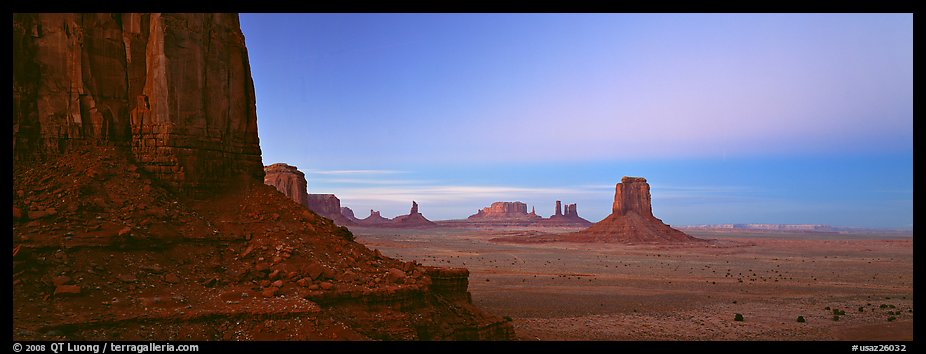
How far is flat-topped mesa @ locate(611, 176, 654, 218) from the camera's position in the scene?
119375mm

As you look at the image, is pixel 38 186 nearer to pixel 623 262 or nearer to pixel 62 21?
pixel 62 21

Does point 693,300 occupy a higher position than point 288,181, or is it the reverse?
point 288,181

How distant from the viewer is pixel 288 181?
4360 inches

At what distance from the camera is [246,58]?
18469 millimetres

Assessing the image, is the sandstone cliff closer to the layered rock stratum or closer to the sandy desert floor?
the sandy desert floor

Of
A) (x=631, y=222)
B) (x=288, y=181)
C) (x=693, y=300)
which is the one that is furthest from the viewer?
(x=631, y=222)

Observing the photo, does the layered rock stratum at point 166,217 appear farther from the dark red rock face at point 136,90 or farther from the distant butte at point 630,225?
the distant butte at point 630,225

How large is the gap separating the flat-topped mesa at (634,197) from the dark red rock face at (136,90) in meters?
111

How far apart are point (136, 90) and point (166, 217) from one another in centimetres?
435

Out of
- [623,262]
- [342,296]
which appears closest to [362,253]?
[342,296]

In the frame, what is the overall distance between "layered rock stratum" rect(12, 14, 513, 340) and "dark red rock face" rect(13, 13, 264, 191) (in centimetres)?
4

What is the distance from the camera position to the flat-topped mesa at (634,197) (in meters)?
119

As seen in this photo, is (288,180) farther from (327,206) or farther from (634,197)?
(327,206)

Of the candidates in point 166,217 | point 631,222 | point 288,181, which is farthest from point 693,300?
point 288,181
